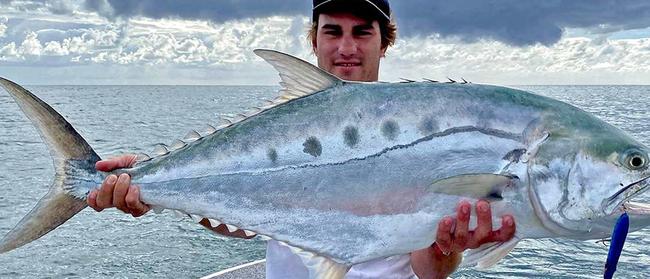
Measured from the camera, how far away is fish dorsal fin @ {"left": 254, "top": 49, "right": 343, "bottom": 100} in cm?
227

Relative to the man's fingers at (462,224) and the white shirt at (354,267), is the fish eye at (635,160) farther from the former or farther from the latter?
the white shirt at (354,267)

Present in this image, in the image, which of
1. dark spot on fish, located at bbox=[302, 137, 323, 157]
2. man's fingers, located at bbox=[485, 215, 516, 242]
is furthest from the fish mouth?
dark spot on fish, located at bbox=[302, 137, 323, 157]

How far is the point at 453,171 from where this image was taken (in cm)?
213

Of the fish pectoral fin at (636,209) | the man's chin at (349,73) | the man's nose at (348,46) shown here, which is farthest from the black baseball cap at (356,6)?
the fish pectoral fin at (636,209)

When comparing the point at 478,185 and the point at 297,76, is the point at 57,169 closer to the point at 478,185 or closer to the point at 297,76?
the point at 297,76

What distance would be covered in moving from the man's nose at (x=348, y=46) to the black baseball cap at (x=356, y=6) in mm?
142

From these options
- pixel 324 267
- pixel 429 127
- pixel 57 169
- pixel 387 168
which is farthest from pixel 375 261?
pixel 57 169

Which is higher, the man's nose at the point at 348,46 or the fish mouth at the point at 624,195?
the man's nose at the point at 348,46

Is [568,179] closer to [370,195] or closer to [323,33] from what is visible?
[370,195]

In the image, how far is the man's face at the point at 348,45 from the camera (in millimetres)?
3160

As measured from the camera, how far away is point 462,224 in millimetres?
2189

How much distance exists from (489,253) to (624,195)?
19.2 inches

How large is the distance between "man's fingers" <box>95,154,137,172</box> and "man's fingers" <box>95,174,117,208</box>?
0.09 m

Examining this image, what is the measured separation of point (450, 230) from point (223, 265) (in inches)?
297
